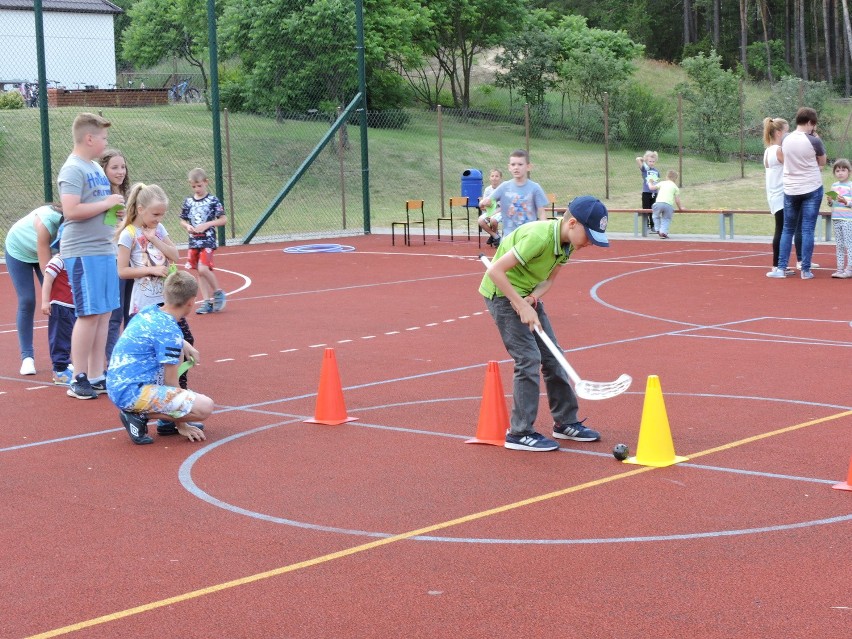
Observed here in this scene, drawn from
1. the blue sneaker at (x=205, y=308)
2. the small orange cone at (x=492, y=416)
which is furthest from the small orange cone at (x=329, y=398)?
the blue sneaker at (x=205, y=308)

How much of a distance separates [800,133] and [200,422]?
10.4 m

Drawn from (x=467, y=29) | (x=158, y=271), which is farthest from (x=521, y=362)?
(x=467, y=29)

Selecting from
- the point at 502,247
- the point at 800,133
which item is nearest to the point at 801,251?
the point at 800,133

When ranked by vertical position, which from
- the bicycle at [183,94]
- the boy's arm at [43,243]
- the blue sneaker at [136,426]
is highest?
the bicycle at [183,94]

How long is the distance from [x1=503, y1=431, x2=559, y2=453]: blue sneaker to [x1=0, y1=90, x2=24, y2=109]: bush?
3125 centimetres

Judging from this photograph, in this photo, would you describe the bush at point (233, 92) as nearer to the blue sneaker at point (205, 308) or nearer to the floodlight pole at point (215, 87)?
the floodlight pole at point (215, 87)

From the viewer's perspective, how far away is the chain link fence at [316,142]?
95.5 feet

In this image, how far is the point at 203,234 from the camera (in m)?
14.0

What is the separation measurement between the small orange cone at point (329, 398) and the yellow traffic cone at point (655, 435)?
2146 millimetres

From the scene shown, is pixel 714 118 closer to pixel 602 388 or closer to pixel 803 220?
pixel 803 220

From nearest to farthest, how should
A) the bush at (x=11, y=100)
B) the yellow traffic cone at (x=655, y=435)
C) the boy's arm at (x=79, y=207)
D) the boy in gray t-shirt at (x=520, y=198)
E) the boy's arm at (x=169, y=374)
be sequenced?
the yellow traffic cone at (x=655, y=435)
the boy's arm at (x=169, y=374)
the boy's arm at (x=79, y=207)
the boy in gray t-shirt at (x=520, y=198)
the bush at (x=11, y=100)

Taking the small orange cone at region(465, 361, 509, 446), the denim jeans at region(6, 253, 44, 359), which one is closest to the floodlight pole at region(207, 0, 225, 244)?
the denim jeans at region(6, 253, 44, 359)

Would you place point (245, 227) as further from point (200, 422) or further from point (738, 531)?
point (738, 531)

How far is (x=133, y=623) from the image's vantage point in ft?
14.5
